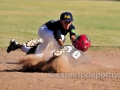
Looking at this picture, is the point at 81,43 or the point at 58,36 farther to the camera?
the point at 81,43

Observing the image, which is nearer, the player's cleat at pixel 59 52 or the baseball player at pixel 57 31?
the player's cleat at pixel 59 52

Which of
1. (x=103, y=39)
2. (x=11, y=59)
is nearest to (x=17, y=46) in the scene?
(x=11, y=59)

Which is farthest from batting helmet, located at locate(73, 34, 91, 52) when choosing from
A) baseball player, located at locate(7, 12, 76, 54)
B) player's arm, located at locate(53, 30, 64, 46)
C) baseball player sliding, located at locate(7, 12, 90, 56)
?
player's arm, located at locate(53, 30, 64, 46)

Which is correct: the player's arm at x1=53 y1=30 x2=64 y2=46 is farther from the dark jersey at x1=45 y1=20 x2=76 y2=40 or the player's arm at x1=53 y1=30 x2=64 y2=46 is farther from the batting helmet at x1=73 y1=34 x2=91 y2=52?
the batting helmet at x1=73 y1=34 x2=91 y2=52

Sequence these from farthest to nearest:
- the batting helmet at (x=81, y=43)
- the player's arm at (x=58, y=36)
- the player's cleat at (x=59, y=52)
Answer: the batting helmet at (x=81, y=43) < the player's arm at (x=58, y=36) < the player's cleat at (x=59, y=52)

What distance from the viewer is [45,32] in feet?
32.0

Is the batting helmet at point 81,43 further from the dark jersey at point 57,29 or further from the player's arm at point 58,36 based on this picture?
the player's arm at point 58,36

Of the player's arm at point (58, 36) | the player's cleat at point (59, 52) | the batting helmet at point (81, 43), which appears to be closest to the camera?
the player's cleat at point (59, 52)

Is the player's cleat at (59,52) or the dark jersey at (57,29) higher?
the dark jersey at (57,29)

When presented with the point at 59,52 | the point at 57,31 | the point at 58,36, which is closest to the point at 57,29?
the point at 57,31

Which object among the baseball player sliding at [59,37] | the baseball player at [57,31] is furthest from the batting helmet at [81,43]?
the baseball player at [57,31]

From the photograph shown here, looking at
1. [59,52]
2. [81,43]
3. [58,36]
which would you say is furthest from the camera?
[81,43]

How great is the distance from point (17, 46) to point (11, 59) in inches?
33.7

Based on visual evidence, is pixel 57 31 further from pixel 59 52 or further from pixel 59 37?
pixel 59 52
